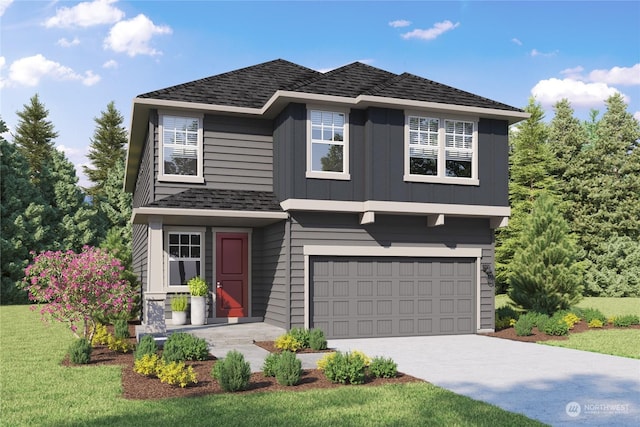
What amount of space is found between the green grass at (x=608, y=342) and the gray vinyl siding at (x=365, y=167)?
404 centimetres

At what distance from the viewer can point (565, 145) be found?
36625 millimetres

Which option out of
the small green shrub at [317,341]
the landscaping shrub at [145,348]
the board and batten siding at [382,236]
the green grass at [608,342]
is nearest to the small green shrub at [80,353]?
the landscaping shrub at [145,348]

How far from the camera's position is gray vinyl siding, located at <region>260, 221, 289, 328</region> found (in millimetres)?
14719

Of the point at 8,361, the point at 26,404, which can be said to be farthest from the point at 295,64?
the point at 26,404

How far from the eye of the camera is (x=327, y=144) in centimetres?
1475

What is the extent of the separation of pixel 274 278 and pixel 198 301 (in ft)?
6.43

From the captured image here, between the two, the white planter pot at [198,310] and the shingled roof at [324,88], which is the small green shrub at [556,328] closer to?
the shingled roof at [324,88]

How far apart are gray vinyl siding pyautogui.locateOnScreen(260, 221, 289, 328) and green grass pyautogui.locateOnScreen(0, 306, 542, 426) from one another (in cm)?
569

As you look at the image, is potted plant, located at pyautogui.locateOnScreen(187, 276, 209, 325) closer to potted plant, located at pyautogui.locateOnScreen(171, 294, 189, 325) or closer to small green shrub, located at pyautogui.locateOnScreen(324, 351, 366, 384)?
potted plant, located at pyautogui.locateOnScreen(171, 294, 189, 325)

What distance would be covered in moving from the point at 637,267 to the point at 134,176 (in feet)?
87.4

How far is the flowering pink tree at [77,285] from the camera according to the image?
11.9 metres

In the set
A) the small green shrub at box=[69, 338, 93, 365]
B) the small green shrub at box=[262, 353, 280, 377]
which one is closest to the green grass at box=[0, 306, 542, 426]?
the small green shrub at box=[262, 353, 280, 377]

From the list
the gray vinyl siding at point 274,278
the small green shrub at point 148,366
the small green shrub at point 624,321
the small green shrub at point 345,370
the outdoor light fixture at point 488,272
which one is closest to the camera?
the small green shrub at point 345,370

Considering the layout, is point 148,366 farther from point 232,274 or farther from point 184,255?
point 232,274
